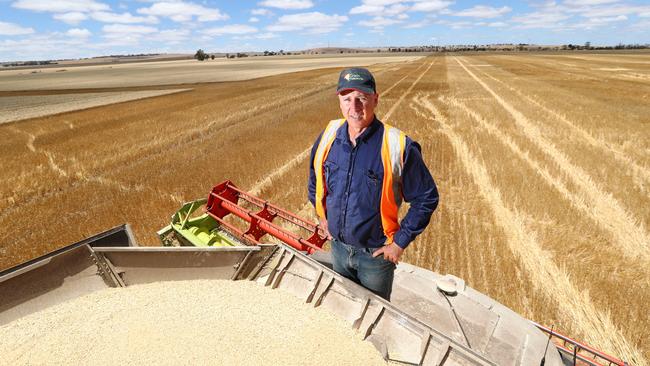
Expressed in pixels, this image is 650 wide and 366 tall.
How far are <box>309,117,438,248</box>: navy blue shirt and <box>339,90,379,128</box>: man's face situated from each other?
10 centimetres

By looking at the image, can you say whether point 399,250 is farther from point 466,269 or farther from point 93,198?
point 93,198

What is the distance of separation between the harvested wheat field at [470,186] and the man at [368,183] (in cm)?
253

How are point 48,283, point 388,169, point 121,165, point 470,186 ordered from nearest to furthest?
point 388,169, point 48,283, point 470,186, point 121,165

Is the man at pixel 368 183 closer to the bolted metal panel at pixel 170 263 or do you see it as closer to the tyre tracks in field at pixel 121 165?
the bolted metal panel at pixel 170 263

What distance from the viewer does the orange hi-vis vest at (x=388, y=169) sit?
208 centimetres

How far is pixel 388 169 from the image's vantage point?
2.09 m

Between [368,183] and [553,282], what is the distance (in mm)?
3500

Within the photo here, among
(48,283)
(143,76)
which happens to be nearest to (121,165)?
(48,283)

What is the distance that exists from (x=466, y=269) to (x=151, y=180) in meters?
7.04

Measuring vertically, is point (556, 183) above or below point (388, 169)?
below

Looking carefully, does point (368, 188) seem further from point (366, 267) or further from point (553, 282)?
point (553, 282)

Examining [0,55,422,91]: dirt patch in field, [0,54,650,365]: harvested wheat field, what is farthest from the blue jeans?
[0,55,422,91]: dirt patch in field

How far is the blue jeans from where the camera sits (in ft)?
7.95

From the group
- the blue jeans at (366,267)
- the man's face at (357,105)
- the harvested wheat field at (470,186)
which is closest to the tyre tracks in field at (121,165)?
the harvested wheat field at (470,186)
